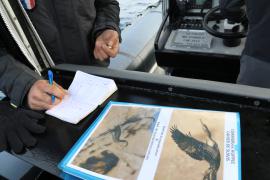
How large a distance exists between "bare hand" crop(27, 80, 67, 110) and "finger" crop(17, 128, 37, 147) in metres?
0.09

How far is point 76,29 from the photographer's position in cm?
97

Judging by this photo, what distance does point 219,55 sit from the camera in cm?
122

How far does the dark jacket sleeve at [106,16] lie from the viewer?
99 cm

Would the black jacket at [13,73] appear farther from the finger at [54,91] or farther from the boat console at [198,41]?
the boat console at [198,41]

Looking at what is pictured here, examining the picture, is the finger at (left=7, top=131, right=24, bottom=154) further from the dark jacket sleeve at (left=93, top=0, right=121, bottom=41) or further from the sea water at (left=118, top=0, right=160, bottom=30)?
the sea water at (left=118, top=0, right=160, bottom=30)

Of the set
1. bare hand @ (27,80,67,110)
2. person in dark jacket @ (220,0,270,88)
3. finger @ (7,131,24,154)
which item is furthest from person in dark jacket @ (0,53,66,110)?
person in dark jacket @ (220,0,270,88)

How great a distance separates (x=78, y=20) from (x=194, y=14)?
70cm

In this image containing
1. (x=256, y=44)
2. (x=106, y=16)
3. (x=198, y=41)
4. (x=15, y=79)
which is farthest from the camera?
(x=198, y=41)

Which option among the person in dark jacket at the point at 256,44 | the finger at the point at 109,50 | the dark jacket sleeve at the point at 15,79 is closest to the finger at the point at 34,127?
the dark jacket sleeve at the point at 15,79

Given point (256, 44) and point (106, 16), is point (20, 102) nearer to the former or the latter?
point (106, 16)

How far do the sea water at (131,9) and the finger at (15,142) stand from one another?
1399 millimetres

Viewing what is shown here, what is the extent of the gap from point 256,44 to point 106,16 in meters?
0.52

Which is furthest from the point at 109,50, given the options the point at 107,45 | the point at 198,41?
the point at 198,41

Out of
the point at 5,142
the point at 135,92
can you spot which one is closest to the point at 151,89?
the point at 135,92
